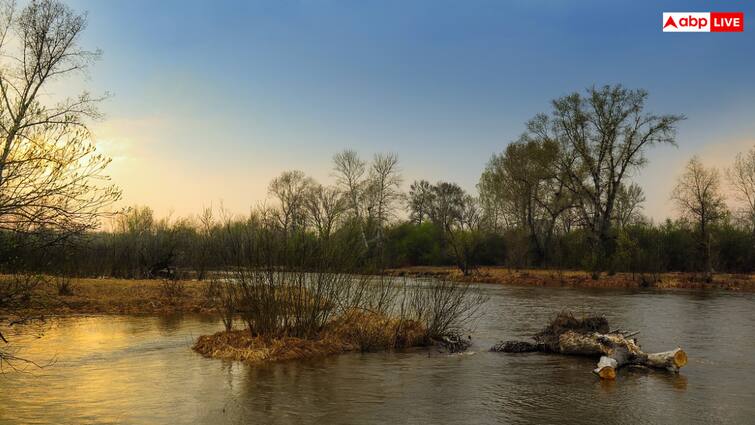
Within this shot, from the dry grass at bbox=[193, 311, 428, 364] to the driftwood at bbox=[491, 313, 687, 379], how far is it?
2.59 metres

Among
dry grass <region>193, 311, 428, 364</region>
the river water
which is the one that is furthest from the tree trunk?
dry grass <region>193, 311, 428, 364</region>

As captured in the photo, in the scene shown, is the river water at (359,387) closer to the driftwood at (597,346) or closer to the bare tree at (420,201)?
the driftwood at (597,346)

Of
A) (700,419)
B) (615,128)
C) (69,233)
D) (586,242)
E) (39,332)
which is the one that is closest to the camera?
(69,233)

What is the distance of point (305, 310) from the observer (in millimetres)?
14258

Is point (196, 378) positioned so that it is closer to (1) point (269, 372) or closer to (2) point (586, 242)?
(1) point (269, 372)

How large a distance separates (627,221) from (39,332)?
2872 inches

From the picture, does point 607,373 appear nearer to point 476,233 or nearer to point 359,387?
point 359,387

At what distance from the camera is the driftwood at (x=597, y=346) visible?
12.4 m

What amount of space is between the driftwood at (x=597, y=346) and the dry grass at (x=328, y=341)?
2.59m

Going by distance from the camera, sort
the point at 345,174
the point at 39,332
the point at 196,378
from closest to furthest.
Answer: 1. the point at 196,378
2. the point at 39,332
3. the point at 345,174

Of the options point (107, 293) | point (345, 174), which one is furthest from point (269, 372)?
point (345, 174)

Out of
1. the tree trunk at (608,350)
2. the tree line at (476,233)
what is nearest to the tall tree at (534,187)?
the tree line at (476,233)

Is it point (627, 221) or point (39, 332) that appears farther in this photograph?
point (627, 221)

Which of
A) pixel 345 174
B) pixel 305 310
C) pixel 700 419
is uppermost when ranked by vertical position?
pixel 345 174
